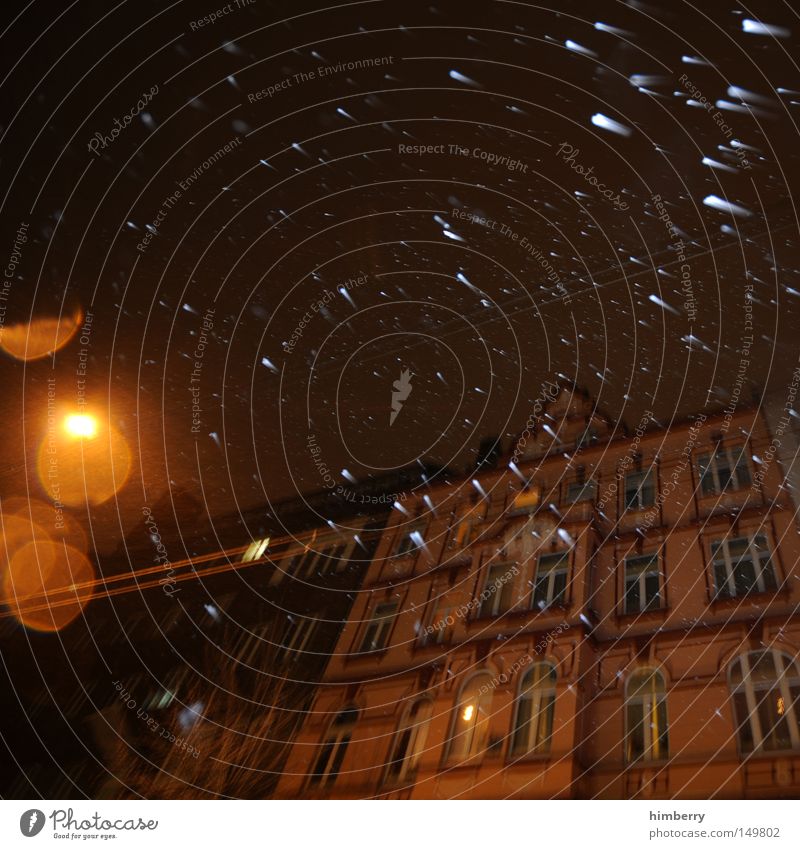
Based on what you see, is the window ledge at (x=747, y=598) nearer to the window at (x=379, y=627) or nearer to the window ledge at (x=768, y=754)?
the window ledge at (x=768, y=754)

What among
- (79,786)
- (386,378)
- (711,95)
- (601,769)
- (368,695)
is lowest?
(79,786)

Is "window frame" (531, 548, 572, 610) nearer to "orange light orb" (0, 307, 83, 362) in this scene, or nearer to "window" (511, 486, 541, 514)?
"window" (511, 486, 541, 514)

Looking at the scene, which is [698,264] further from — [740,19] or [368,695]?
[368,695]

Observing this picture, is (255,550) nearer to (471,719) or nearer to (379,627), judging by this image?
(379,627)

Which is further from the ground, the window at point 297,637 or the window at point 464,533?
the window at point 464,533

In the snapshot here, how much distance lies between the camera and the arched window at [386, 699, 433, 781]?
1.93 m

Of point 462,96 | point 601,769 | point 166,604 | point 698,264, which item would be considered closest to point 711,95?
point 698,264

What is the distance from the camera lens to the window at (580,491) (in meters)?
2.61

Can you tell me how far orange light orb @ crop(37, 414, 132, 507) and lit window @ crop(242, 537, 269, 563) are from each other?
565 mm

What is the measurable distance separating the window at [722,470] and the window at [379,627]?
1344 mm

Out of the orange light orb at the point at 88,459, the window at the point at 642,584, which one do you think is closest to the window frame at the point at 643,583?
the window at the point at 642,584

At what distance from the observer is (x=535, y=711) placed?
6.63ft

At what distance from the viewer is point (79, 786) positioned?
2025 millimetres

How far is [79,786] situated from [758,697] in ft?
6.99
